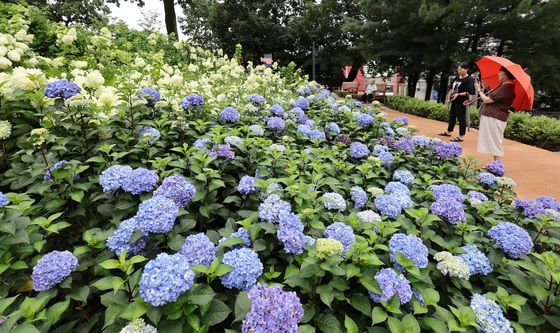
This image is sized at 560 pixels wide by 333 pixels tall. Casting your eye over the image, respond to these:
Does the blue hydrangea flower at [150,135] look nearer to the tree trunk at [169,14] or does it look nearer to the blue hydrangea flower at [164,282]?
the blue hydrangea flower at [164,282]

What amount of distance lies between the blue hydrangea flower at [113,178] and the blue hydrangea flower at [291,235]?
863 millimetres

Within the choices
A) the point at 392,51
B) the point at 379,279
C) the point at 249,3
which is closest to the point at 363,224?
the point at 379,279

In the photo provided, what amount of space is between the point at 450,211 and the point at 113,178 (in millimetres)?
1888

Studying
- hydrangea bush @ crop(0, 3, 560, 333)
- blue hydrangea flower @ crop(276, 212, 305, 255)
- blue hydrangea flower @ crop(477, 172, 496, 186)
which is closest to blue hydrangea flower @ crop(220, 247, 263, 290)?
hydrangea bush @ crop(0, 3, 560, 333)

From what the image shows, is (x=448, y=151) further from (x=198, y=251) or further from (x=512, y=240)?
(x=198, y=251)

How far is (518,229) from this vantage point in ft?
5.73

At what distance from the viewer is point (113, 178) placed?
163 cm

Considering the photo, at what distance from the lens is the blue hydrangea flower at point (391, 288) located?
1288 millimetres

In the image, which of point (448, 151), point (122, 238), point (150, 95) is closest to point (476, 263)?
point (122, 238)

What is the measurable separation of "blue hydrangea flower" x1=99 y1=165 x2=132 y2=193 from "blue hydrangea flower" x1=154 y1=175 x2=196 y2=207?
0.75 feet

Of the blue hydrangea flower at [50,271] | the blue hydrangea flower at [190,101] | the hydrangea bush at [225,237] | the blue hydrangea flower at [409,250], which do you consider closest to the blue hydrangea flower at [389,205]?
the hydrangea bush at [225,237]

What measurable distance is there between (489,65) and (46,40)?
796 cm

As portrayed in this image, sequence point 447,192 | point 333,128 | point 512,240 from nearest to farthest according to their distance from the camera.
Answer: point 512,240 < point 447,192 < point 333,128

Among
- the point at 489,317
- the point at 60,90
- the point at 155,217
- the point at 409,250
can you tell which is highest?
the point at 60,90
